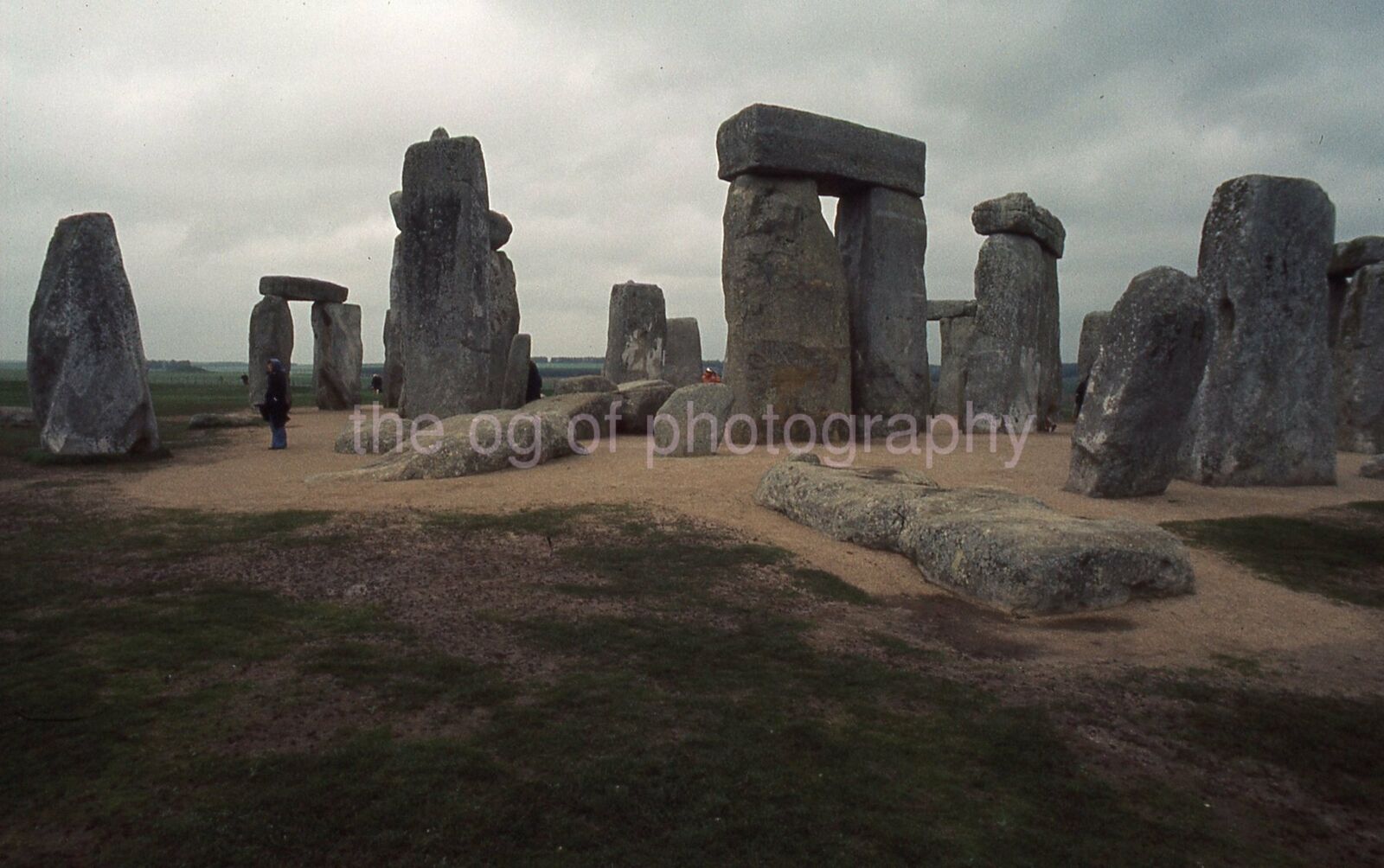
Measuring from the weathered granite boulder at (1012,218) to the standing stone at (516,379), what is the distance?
24.3ft

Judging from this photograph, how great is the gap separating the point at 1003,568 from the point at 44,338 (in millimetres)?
9295

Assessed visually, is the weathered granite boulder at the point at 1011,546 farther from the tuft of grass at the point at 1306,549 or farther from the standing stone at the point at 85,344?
the standing stone at the point at 85,344

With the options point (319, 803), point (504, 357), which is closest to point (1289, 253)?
point (319, 803)

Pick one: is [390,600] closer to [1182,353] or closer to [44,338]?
[1182,353]

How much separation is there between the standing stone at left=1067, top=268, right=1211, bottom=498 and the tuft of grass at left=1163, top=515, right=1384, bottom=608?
0.74 metres

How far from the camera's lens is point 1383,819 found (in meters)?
2.70

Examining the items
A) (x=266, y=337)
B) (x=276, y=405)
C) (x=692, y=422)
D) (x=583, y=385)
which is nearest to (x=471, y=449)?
(x=692, y=422)

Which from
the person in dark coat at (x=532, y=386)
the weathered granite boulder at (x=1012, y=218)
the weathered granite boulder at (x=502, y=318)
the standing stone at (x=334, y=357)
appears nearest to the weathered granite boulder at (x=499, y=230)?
the weathered granite boulder at (x=502, y=318)

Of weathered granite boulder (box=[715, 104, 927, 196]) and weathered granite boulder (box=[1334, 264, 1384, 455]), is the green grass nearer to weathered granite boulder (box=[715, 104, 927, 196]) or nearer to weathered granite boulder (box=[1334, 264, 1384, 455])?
weathered granite boulder (box=[1334, 264, 1384, 455])

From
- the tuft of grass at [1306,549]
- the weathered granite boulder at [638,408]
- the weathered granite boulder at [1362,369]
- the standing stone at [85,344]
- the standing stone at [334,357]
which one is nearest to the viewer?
the tuft of grass at [1306,549]

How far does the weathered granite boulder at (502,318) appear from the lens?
15.2 meters

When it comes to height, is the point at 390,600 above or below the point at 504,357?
below

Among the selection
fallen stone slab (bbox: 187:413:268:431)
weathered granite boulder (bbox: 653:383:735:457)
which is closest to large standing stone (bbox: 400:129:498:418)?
weathered granite boulder (bbox: 653:383:735:457)

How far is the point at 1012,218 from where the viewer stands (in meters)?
12.9
